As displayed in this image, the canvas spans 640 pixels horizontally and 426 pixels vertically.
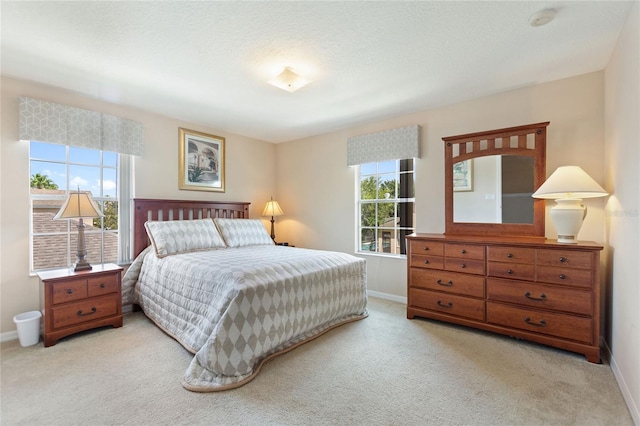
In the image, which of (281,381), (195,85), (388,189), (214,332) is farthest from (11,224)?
(388,189)

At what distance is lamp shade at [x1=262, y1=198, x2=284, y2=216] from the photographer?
15.7 feet

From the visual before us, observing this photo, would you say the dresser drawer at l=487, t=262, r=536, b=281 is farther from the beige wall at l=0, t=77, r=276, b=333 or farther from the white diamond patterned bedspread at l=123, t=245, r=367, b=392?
the beige wall at l=0, t=77, r=276, b=333

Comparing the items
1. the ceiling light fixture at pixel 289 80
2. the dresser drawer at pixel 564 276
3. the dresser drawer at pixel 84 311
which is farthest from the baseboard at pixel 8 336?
the dresser drawer at pixel 564 276

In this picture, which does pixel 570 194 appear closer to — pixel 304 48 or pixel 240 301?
pixel 304 48

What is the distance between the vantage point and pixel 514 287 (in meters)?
2.53

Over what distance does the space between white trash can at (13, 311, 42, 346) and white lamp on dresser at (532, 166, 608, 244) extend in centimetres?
451

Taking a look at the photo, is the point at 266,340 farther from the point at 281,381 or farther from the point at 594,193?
the point at 594,193

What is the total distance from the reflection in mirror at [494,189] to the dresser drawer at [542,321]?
92 centimetres

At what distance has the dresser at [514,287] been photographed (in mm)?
2244

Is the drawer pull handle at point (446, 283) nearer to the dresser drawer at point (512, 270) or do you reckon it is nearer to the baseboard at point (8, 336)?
the dresser drawer at point (512, 270)

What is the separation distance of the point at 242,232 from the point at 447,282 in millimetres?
2537

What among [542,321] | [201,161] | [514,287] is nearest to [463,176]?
[514,287]

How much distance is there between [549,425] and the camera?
1561 millimetres

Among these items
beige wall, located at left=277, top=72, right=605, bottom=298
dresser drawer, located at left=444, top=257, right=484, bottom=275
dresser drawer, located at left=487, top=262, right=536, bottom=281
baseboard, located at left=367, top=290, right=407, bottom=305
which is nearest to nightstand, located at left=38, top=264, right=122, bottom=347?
beige wall, located at left=277, top=72, right=605, bottom=298
